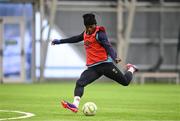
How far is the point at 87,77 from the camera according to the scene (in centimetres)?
1310

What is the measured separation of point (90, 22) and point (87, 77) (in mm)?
1241

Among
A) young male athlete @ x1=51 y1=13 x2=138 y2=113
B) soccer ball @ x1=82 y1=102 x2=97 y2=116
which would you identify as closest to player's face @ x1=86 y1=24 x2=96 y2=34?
young male athlete @ x1=51 y1=13 x2=138 y2=113

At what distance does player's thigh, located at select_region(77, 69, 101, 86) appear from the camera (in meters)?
13.0

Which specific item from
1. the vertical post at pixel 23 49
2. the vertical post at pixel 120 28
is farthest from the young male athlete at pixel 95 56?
the vertical post at pixel 23 49

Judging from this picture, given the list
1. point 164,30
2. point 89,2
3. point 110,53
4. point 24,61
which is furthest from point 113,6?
point 110,53

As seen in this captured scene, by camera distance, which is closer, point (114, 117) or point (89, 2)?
point (114, 117)

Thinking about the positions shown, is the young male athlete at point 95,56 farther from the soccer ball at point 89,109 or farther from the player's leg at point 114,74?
the soccer ball at point 89,109

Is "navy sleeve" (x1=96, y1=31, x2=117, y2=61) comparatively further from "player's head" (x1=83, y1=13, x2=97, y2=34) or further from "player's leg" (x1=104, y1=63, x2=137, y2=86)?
"player's leg" (x1=104, y1=63, x2=137, y2=86)

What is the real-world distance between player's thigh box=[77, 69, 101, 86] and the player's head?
0.93 m

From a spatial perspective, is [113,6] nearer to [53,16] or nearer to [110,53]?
[53,16]

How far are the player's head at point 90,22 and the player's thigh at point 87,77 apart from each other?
93 centimetres

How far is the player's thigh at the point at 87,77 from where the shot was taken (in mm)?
13031

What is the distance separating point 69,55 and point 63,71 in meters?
1.10

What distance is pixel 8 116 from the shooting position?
1220 cm
